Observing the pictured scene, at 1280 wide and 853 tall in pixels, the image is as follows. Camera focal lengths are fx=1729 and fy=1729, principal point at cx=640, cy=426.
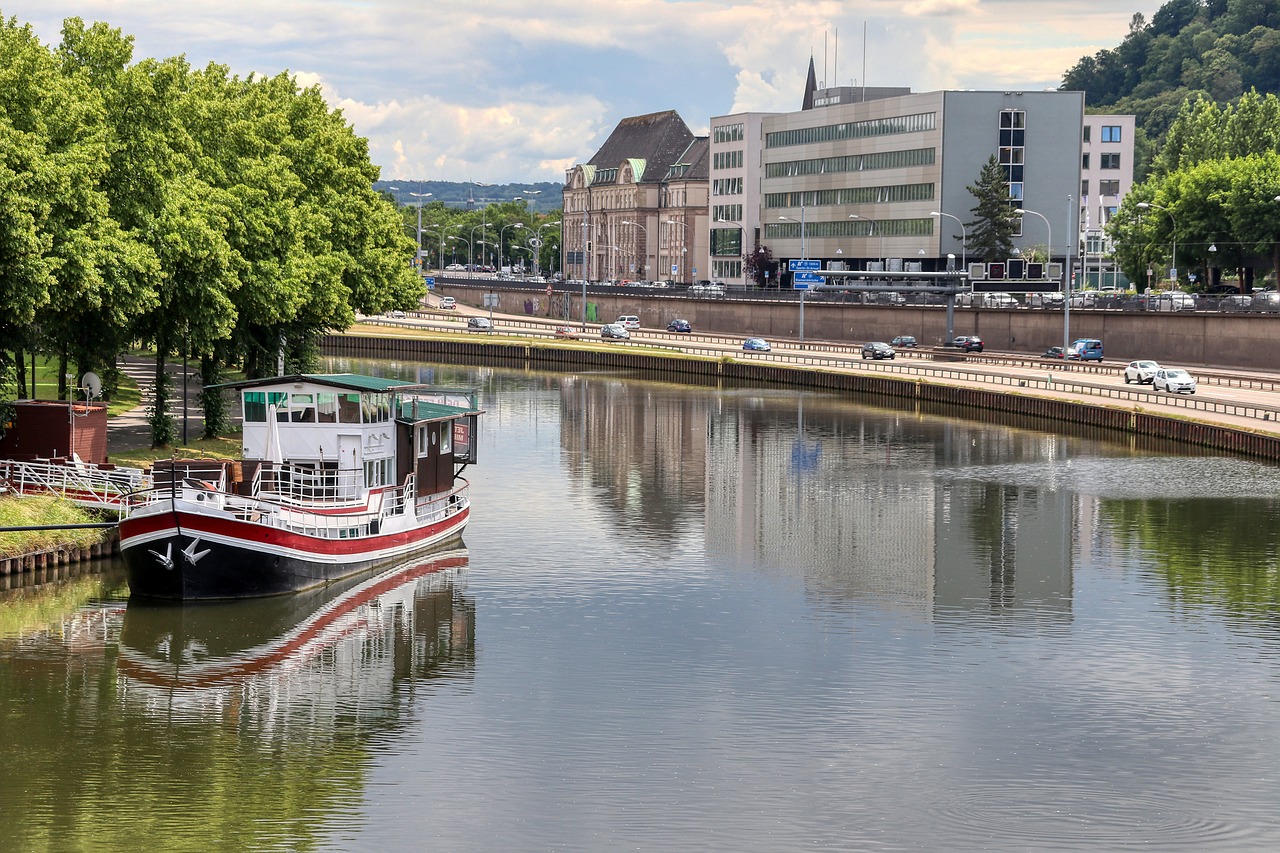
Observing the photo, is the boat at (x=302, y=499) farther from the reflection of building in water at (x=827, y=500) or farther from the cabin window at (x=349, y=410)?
the reflection of building in water at (x=827, y=500)

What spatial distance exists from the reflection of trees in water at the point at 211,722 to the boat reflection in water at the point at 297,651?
0.29ft

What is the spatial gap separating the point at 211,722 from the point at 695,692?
12629 millimetres

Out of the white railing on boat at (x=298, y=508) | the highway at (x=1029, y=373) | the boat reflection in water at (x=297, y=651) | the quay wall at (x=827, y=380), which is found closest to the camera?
the boat reflection in water at (x=297, y=651)

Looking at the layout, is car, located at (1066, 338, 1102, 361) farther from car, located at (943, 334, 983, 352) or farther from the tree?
the tree

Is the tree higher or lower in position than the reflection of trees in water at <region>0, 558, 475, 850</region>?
higher

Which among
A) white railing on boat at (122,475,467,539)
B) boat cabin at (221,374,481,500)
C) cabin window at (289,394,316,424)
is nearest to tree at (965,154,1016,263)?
white railing on boat at (122,475,467,539)

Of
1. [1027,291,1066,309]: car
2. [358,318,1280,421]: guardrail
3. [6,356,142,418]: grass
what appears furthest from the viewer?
[1027,291,1066,309]: car

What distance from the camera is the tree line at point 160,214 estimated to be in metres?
62.1

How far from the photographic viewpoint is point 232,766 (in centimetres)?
4034

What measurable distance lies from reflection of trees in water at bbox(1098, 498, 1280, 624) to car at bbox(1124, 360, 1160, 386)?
48.3 m

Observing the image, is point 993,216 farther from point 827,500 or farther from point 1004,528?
point 1004,528

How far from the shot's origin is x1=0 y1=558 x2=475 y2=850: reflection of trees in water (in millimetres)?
36469

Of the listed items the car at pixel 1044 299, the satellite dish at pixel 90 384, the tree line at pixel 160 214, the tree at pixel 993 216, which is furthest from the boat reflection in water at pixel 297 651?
the tree at pixel 993 216

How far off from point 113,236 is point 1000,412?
245 ft
